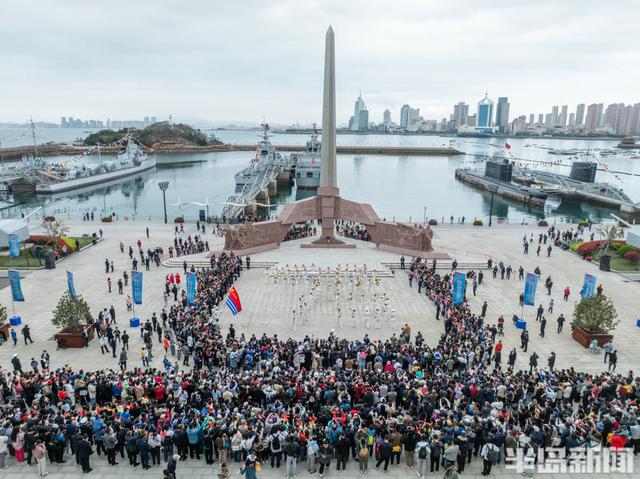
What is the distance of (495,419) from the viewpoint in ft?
37.4

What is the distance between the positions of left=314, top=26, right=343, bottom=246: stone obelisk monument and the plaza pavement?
8.86 feet

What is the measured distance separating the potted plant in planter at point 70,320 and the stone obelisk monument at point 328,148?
18232 mm

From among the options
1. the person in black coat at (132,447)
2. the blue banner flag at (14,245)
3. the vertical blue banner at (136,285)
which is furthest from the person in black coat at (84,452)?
the blue banner flag at (14,245)

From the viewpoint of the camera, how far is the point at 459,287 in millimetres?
21359

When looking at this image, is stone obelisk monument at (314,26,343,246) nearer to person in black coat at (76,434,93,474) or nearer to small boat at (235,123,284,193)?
person in black coat at (76,434,93,474)

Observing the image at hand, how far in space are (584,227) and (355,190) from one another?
45474 mm

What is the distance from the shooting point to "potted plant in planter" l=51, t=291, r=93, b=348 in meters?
17.9

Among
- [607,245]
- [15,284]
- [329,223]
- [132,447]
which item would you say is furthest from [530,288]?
[15,284]

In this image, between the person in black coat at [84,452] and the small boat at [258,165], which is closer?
the person in black coat at [84,452]

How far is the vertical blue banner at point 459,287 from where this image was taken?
69.6ft

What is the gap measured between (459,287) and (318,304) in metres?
6.75

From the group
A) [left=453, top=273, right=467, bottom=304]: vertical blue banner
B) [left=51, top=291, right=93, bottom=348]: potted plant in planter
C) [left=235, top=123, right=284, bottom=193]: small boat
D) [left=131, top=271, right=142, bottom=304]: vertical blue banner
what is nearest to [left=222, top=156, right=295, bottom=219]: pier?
[left=235, top=123, right=284, bottom=193]: small boat

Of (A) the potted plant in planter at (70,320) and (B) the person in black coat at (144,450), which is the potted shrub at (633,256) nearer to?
(B) the person in black coat at (144,450)

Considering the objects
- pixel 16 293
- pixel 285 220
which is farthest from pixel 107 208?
pixel 16 293
